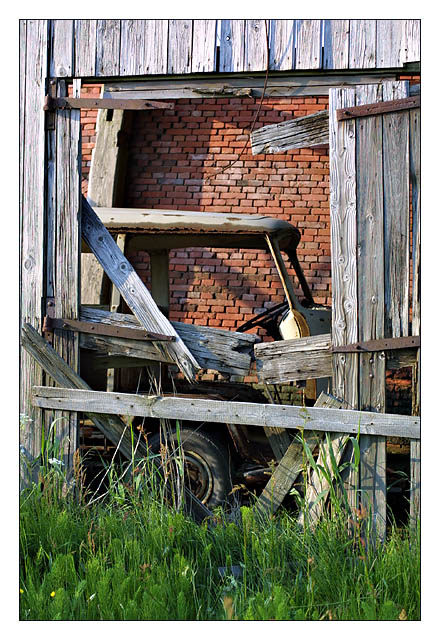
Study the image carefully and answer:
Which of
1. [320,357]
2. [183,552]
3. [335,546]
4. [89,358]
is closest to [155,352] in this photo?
[89,358]

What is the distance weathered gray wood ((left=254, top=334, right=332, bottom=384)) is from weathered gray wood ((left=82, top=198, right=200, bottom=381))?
1.41ft

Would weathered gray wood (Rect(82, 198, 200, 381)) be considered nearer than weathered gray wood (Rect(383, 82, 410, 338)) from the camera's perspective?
No

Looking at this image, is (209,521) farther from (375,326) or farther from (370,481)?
(375,326)

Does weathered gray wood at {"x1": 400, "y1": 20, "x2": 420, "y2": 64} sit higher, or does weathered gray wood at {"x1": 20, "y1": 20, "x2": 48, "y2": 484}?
weathered gray wood at {"x1": 400, "y1": 20, "x2": 420, "y2": 64}

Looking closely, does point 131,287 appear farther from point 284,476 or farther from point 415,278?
point 415,278

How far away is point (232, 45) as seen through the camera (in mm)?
4207

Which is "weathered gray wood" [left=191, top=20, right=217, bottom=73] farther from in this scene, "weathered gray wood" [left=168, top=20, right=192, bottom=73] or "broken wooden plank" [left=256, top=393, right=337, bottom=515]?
"broken wooden plank" [left=256, top=393, right=337, bottom=515]

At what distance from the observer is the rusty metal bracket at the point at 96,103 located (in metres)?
4.33

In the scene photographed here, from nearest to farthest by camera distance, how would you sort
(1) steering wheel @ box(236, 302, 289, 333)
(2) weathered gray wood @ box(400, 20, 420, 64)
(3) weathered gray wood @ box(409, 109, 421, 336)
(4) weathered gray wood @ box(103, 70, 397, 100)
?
(2) weathered gray wood @ box(400, 20, 420, 64) < (3) weathered gray wood @ box(409, 109, 421, 336) < (4) weathered gray wood @ box(103, 70, 397, 100) < (1) steering wheel @ box(236, 302, 289, 333)

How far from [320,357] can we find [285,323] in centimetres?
138

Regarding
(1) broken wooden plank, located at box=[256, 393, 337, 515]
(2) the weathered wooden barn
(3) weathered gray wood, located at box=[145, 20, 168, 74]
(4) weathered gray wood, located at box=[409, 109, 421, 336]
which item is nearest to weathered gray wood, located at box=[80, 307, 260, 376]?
(2) the weathered wooden barn

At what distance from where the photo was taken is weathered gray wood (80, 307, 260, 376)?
4478mm

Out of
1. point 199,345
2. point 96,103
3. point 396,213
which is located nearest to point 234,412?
point 199,345

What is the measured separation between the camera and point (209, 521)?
176 inches
